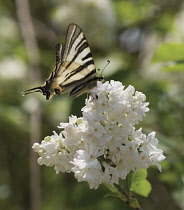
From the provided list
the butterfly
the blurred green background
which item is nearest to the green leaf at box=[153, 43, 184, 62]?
the blurred green background

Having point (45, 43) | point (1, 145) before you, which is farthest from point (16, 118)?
point (45, 43)

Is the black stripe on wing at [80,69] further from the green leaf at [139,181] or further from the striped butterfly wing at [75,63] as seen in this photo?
the green leaf at [139,181]

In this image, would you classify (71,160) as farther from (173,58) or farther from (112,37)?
(112,37)

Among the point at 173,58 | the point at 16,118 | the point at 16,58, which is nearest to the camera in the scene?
the point at 173,58

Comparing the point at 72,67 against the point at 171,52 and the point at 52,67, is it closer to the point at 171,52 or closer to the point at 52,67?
the point at 171,52

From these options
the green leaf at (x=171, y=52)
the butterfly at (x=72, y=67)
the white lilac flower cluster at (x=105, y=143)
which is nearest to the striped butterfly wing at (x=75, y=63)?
the butterfly at (x=72, y=67)

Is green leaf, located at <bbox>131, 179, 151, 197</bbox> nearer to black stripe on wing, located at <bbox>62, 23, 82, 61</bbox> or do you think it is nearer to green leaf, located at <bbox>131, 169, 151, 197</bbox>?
green leaf, located at <bbox>131, 169, 151, 197</bbox>
